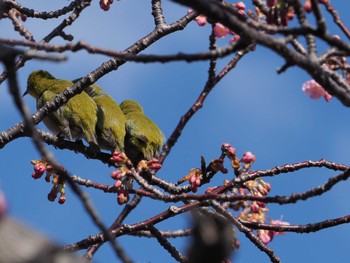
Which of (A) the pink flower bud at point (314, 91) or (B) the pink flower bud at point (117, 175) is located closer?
(B) the pink flower bud at point (117, 175)

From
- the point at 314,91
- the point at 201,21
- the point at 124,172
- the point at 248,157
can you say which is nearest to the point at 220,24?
the point at 201,21

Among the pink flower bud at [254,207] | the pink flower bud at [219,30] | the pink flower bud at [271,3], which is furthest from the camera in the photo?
the pink flower bud at [254,207]

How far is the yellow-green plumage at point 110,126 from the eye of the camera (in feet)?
25.3

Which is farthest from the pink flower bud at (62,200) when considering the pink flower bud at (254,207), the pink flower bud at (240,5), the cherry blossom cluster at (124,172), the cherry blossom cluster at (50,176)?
the pink flower bud at (240,5)

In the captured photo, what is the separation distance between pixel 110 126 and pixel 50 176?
259 centimetres

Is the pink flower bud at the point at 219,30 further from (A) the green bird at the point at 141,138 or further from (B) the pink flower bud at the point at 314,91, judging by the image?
(A) the green bird at the point at 141,138

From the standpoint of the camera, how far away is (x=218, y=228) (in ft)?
3.53

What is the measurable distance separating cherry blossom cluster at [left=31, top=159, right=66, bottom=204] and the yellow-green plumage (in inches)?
87.4

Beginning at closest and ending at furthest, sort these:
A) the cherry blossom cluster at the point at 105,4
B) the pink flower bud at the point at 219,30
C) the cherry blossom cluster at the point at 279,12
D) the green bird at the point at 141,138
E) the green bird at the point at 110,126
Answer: the cherry blossom cluster at the point at 279,12 → the pink flower bud at the point at 219,30 → the cherry blossom cluster at the point at 105,4 → the green bird at the point at 110,126 → the green bird at the point at 141,138

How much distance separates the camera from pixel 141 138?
7797mm

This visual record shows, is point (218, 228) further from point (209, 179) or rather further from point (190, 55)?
point (209, 179)

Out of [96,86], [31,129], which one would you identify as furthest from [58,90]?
[31,129]

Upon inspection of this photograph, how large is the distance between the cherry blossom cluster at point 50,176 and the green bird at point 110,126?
2.22 meters

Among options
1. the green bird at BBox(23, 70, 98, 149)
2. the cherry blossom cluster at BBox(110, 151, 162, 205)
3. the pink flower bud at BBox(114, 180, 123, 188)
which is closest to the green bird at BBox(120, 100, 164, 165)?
the green bird at BBox(23, 70, 98, 149)
